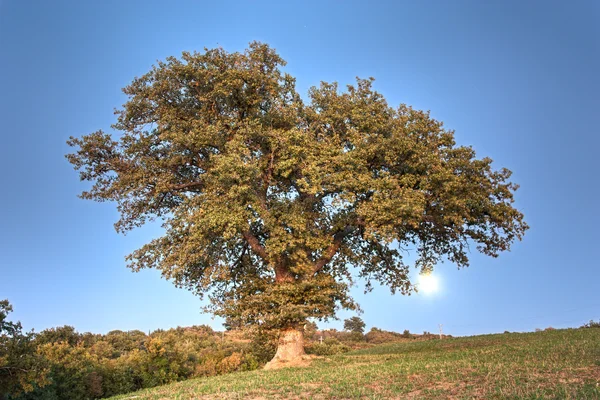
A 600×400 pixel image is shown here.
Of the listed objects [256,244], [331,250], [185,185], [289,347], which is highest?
[185,185]

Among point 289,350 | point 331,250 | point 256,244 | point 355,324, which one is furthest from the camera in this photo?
point 355,324

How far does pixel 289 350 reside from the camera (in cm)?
2316

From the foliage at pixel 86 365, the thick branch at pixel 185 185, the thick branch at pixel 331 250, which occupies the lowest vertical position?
the foliage at pixel 86 365

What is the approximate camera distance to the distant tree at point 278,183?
70.9ft

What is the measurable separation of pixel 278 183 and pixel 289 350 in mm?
8779

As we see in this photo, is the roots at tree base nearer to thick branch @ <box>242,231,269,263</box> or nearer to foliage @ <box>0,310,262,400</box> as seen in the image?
foliage @ <box>0,310,262,400</box>

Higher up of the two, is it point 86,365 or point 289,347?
point 289,347

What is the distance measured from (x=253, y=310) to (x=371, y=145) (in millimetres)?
10005

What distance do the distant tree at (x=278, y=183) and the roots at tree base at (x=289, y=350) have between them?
0.23ft

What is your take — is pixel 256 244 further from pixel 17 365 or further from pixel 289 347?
pixel 17 365

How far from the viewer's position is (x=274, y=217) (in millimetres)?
22016

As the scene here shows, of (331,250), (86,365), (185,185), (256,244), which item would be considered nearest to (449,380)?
(331,250)

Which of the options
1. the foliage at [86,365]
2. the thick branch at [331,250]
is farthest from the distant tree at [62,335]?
the thick branch at [331,250]

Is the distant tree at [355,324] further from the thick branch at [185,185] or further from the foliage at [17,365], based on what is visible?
the foliage at [17,365]
